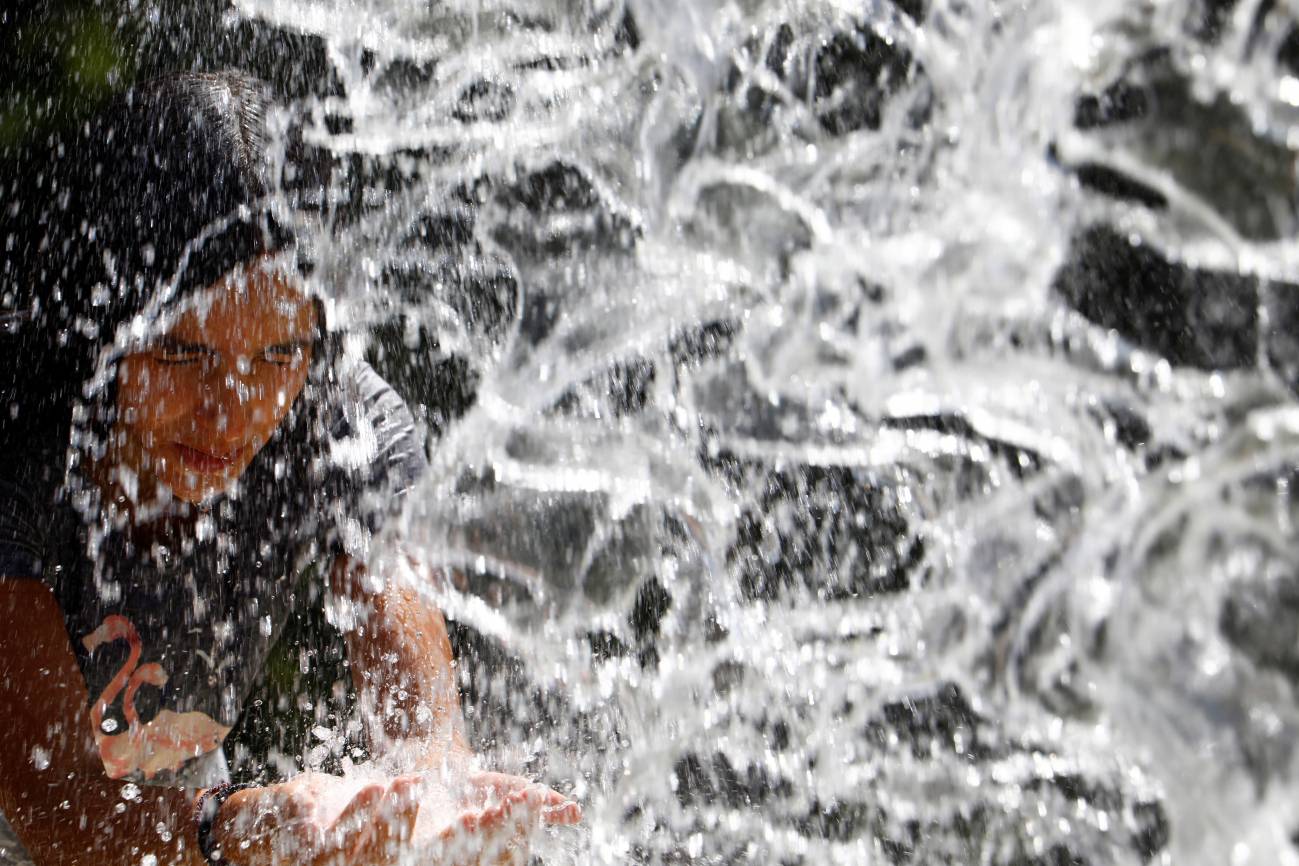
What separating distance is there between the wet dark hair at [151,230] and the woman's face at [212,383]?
43 millimetres

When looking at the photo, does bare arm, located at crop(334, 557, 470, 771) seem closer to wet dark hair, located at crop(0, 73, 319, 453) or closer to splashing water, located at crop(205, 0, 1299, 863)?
splashing water, located at crop(205, 0, 1299, 863)

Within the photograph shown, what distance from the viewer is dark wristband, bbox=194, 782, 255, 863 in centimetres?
→ 101

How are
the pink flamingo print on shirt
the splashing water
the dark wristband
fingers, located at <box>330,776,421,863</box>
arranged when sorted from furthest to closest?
the splashing water < the pink flamingo print on shirt < the dark wristband < fingers, located at <box>330,776,421,863</box>

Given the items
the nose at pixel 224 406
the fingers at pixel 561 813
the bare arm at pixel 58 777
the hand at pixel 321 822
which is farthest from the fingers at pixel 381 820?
the nose at pixel 224 406

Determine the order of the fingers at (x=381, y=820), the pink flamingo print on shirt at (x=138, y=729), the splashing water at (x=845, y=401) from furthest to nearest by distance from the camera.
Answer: the splashing water at (x=845, y=401)
the pink flamingo print on shirt at (x=138, y=729)
the fingers at (x=381, y=820)

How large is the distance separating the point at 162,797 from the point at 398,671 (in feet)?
1.16


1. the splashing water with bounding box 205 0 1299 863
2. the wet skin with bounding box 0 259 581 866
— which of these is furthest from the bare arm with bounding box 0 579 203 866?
the splashing water with bounding box 205 0 1299 863

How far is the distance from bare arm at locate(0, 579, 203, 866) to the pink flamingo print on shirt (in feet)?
0.27

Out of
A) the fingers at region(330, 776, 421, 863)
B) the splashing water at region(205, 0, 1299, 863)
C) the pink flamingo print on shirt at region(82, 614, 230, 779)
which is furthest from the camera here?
the splashing water at region(205, 0, 1299, 863)

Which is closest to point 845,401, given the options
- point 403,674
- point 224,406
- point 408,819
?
point 403,674

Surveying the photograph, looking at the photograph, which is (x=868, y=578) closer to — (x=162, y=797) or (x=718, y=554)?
(x=718, y=554)

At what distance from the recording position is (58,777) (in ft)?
3.61

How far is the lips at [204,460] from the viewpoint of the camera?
4.44 feet

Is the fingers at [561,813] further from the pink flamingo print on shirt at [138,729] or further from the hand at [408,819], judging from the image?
the pink flamingo print on shirt at [138,729]
